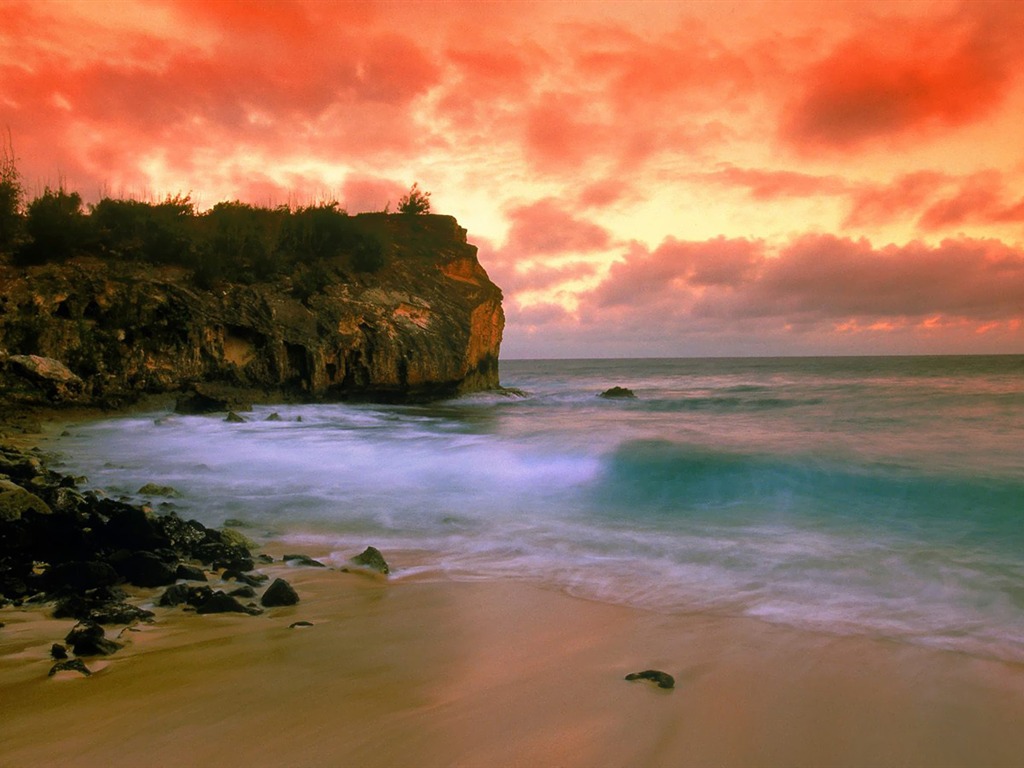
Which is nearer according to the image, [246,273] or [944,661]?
[944,661]

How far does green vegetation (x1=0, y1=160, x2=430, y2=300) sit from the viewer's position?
51.1 feet

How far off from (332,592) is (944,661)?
139 inches

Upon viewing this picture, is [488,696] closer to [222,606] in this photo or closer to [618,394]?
[222,606]

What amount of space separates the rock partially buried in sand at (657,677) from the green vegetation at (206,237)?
1723 centimetres

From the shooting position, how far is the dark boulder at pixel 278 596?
3.91 meters

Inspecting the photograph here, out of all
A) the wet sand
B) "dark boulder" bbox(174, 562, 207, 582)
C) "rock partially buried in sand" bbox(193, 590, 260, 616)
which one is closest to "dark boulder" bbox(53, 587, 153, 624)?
the wet sand

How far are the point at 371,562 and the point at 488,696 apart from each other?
2242 mm

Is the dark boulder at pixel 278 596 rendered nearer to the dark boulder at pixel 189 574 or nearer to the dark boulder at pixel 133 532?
the dark boulder at pixel 189 574

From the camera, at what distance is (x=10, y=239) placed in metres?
15.4

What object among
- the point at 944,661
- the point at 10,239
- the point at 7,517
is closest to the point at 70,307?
the point at 10,239

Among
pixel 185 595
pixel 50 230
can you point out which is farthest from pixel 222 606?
pixel 50 230

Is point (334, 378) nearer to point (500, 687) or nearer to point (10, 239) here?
point (10, 239)

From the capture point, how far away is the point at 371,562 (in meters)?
4.86

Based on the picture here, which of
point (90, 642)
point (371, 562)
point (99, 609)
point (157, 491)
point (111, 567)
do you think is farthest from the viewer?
point (157, 491)
